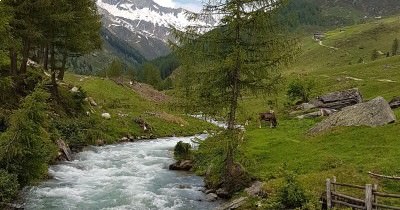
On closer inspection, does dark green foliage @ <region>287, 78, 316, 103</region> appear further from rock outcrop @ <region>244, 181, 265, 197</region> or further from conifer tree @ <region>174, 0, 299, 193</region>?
conifer tree @ <region>174, 0, 299, 193</region>

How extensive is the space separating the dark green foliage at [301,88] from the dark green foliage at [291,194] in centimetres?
4717

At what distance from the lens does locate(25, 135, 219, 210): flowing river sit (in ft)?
84.6

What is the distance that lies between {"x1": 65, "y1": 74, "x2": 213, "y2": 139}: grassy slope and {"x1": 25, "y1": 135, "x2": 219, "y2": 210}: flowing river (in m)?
10.5

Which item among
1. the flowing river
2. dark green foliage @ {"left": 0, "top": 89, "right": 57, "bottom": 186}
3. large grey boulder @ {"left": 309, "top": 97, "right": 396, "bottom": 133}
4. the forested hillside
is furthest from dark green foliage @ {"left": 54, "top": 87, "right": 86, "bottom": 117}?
large grey boulder @ {"left": 309, "top": 97, "right": 396, "bottom": 133}

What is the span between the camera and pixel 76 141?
44281mm

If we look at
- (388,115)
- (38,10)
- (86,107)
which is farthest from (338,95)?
(38,10)

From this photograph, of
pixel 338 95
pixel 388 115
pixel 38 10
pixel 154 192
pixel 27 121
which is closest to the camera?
pixel 27 121

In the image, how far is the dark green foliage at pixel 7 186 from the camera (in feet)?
73.1

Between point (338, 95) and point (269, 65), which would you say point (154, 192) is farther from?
point (338, 95)

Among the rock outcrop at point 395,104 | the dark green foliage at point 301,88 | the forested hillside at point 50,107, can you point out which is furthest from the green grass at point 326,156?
the dark green foliage at point 301,88

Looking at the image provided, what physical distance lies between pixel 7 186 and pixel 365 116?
30213 millimetres

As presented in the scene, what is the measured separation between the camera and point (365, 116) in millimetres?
39156

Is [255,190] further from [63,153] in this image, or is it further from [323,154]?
[63,153]

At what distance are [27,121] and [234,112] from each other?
464 inches
